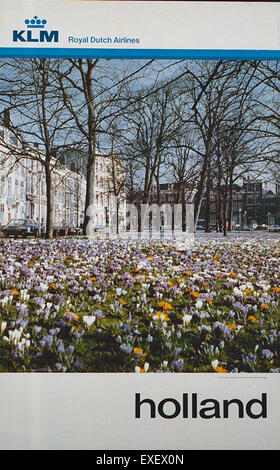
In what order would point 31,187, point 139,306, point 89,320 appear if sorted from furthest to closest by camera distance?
1. point 31,187
2. point 139,306
3. point 89,320

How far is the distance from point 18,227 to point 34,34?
1198mm

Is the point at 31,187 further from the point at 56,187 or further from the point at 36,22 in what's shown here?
the point at 36,22

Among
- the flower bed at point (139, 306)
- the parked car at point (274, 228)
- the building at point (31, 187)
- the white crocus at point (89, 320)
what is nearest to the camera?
the flower bed at point (139, 306)

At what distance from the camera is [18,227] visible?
2053mm

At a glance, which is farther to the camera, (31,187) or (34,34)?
(31,187)

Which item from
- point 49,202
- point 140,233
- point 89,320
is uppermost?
point 49,202

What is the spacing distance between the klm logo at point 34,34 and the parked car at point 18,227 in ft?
3.65

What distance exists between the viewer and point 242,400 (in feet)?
5.20

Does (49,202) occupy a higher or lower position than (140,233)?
higher

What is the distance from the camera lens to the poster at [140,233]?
5.05ft

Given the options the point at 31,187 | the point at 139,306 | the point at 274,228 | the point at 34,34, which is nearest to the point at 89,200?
the point at 31,187

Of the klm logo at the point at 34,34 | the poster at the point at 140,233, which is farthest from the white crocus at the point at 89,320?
the klm logo at the point at 34,34

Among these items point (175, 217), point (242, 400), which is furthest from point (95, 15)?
point (242, 400)

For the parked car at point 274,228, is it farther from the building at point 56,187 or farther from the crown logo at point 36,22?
the crown logo at point 36,22
